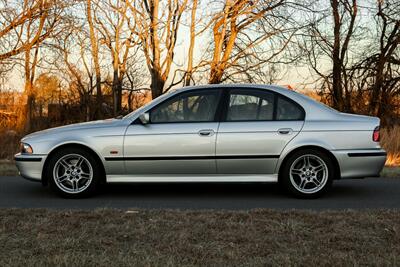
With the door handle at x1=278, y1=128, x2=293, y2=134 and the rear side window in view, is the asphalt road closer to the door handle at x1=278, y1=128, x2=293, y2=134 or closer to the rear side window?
the door handle at x1=278, y1=128, x2=293, y2=134

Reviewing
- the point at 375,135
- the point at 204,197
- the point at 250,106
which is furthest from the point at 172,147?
the point at 375,135

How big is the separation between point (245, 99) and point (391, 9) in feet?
58.3

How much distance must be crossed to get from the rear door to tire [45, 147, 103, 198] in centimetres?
172

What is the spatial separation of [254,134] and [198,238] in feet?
8.61

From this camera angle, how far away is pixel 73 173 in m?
7.30

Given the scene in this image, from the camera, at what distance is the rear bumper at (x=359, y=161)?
23.6 ft

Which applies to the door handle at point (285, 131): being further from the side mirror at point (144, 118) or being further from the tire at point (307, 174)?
the side mirror at point (144, 118)

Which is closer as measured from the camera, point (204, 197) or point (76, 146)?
point (76, 146)

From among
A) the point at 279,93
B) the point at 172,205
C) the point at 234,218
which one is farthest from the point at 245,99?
the point at 234,218

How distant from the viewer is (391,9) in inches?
895

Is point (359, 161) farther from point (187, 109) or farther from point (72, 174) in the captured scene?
point (72, 174)

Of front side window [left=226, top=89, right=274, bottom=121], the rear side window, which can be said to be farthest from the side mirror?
the rear side window

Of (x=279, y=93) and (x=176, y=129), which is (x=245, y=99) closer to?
(x=279, y=93)

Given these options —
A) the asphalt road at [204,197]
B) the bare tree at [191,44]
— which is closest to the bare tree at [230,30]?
the bare tree at [191,44]
